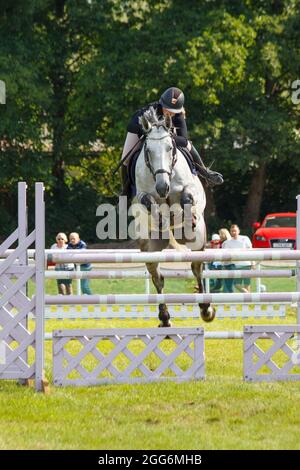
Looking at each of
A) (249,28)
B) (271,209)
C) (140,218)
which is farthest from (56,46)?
(140,218)

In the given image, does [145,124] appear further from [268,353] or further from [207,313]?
[268,353]

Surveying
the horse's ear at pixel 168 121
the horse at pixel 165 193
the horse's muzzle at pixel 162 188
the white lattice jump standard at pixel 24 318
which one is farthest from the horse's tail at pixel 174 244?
the white lattice jump standard at pixel 24 318

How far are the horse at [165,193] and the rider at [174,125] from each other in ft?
0.69

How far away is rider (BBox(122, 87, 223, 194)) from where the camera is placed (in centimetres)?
994

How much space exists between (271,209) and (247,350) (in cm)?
2779

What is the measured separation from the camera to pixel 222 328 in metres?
12.8

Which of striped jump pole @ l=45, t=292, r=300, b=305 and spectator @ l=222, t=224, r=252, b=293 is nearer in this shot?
striped jump pole @ l=45, t=292, r=300, b=305

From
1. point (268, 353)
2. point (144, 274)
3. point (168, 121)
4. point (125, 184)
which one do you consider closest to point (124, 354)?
point (268, 353)

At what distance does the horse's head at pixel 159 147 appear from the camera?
9.45 m

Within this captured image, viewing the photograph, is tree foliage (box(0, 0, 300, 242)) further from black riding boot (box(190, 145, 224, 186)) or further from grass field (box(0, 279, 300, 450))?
grass field (box(0, 279, 300, 450))

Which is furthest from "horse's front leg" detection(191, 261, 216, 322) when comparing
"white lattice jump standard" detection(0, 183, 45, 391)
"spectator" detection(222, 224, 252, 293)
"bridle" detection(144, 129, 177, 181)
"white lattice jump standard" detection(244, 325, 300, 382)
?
"spectator" detection(222, 224, 252, 293)

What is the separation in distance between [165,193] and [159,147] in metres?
0.42

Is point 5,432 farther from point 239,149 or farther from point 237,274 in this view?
point 239,149

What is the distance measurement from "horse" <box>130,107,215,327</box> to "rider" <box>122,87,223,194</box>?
0.21 metres
